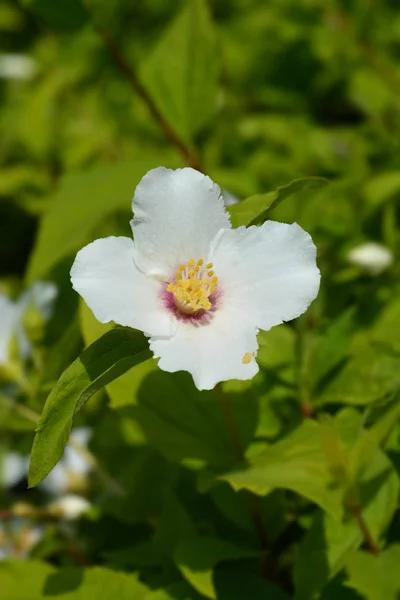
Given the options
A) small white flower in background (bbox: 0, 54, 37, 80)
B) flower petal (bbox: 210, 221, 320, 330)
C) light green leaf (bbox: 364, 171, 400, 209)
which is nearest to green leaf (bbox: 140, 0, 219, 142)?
light green leaf (bbox: 364, 171, 400, 209)

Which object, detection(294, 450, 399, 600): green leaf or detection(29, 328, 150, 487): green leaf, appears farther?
detection(294, 450, 399, 600): green leaf

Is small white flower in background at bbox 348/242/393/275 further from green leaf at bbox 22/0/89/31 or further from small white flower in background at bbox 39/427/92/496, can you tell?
green leaf at bbox 22/0/89/31

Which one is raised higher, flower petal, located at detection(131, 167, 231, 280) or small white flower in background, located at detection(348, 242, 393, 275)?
flower petal, located at detection(131, 167, 231, 280)

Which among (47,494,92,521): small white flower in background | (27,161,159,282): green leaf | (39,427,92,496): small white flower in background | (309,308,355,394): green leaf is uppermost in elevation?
(27,161,159,282): green leaf

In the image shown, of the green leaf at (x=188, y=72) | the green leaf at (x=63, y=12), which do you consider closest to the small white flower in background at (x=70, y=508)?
the green leaf at (x=188, y=72)

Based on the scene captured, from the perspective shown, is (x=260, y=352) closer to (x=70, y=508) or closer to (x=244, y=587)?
(x=244, y=587)

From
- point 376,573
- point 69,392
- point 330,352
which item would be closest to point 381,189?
point 330,352

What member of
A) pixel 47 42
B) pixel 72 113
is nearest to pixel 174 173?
pixel 72 113

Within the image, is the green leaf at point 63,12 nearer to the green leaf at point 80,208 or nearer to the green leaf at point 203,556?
the green leaf at point 80,208
